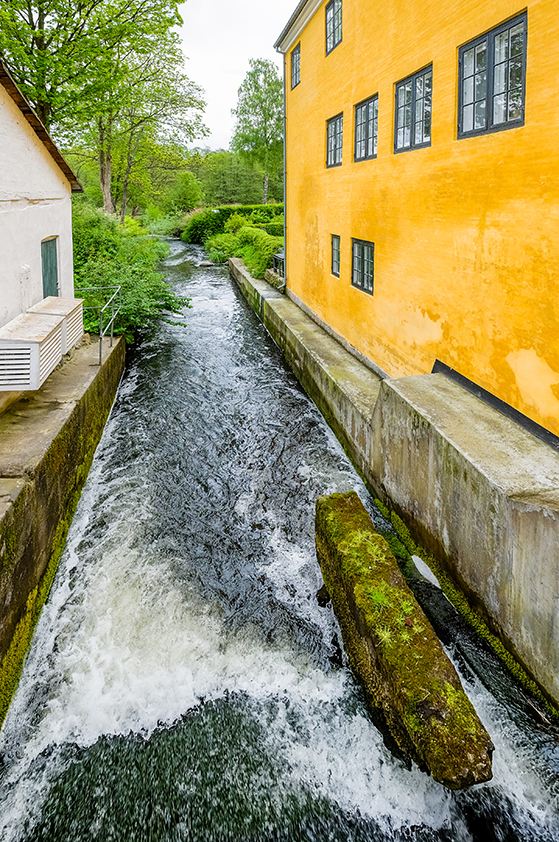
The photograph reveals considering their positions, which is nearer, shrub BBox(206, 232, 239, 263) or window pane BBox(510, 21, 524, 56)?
window pane BBox(510, 21, 524, 56)

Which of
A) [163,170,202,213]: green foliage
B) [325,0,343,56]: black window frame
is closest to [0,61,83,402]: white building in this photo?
[325,0,343,56]: black window frame

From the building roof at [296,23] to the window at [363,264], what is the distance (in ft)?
20.4

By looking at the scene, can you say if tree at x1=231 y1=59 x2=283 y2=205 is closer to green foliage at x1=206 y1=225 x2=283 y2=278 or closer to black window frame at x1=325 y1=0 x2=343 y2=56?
green foliage at x1=206 y1=225 x2=283 y2=278

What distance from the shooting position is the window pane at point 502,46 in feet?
19.2

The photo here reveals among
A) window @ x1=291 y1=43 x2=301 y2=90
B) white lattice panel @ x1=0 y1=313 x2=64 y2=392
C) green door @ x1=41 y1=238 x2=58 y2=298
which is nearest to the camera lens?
white lattice panel @ x1=0 y1=313 x2=64 y2=392

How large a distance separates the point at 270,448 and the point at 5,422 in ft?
13.4

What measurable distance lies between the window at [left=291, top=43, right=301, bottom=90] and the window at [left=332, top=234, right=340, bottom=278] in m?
5.61

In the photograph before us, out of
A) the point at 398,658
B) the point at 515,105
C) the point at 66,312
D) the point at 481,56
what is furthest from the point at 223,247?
the point at 398,658

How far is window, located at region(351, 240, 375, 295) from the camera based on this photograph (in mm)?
10047

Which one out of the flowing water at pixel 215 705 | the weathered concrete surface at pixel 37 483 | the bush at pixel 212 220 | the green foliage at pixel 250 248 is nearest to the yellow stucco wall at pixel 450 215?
the flowing water at pixel 215 705

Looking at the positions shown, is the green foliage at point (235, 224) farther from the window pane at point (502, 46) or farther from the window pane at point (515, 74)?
the window pane at point (515, 74)

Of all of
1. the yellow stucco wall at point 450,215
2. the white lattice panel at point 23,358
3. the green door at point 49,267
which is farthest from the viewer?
the green door at point 49,267

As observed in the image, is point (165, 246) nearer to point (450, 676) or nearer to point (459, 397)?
point (459, 397)

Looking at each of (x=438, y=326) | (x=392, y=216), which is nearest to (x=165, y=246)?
(x=392, y=216)
